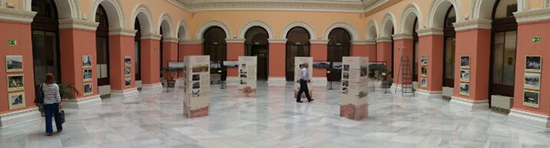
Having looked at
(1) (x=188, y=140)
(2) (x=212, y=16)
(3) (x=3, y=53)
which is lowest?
(1) (x=188, y=140)

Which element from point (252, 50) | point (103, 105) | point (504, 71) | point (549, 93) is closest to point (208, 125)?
point (103, 105)

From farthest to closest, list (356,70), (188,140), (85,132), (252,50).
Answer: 1. (252,50)
2. (356,70)
3. (85,132)
4. (188,140)

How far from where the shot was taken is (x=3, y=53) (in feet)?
28.1

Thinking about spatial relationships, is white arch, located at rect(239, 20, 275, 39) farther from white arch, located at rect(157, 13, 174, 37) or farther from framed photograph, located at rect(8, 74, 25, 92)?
framed photograph, located at rect(8, 74, 25, 92)

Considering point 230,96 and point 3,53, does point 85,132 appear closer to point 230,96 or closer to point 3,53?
point 3,53

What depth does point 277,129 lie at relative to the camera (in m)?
8.45

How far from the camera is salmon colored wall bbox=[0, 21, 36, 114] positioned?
8586mm

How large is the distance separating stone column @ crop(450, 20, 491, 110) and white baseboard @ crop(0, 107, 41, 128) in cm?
1314

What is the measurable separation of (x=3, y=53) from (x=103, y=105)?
12.8 feet

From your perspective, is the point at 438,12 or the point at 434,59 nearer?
the point at 438,12

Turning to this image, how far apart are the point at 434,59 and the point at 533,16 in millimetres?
5277

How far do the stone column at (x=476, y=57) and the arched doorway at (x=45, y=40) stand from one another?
43.9ft

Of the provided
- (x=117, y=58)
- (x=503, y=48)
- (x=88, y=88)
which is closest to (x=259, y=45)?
(x=117, y=58)

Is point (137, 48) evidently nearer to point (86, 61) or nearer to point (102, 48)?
point (102, 48)
